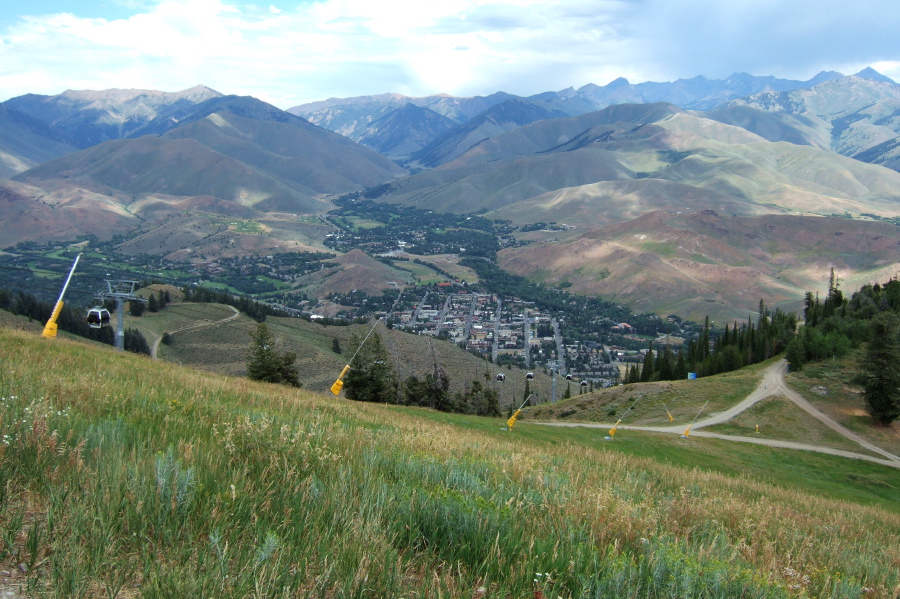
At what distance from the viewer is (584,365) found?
116875mm

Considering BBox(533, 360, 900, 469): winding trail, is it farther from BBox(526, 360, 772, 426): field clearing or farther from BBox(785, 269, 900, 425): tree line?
BBox(785, 269, 900, 425): tree line

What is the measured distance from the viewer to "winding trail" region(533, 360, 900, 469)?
1428 inches

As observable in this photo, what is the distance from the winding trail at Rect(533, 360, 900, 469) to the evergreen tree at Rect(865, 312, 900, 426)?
268 centimetres

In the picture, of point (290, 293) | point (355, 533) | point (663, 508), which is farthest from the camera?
point (290, 293)

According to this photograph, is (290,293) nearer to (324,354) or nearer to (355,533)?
(324,354)

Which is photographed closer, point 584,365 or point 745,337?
point 745,337

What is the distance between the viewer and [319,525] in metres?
3.90

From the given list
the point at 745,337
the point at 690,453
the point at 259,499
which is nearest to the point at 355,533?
the point at 259,499

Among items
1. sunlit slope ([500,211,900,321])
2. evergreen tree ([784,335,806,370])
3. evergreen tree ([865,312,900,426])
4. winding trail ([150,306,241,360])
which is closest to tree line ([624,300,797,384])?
evergreen tree ([784,335,806,370])

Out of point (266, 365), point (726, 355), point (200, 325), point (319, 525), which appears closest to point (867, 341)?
point (726, 355)

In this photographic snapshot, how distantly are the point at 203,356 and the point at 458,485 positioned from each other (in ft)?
234

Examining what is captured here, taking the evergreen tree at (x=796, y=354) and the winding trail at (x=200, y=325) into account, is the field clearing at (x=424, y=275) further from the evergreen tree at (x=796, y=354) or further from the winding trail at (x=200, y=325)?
the evergreen tree at (x=796, y=354)

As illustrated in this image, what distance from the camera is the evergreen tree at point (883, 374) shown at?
3934 centimetres

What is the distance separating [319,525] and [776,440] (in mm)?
41304
